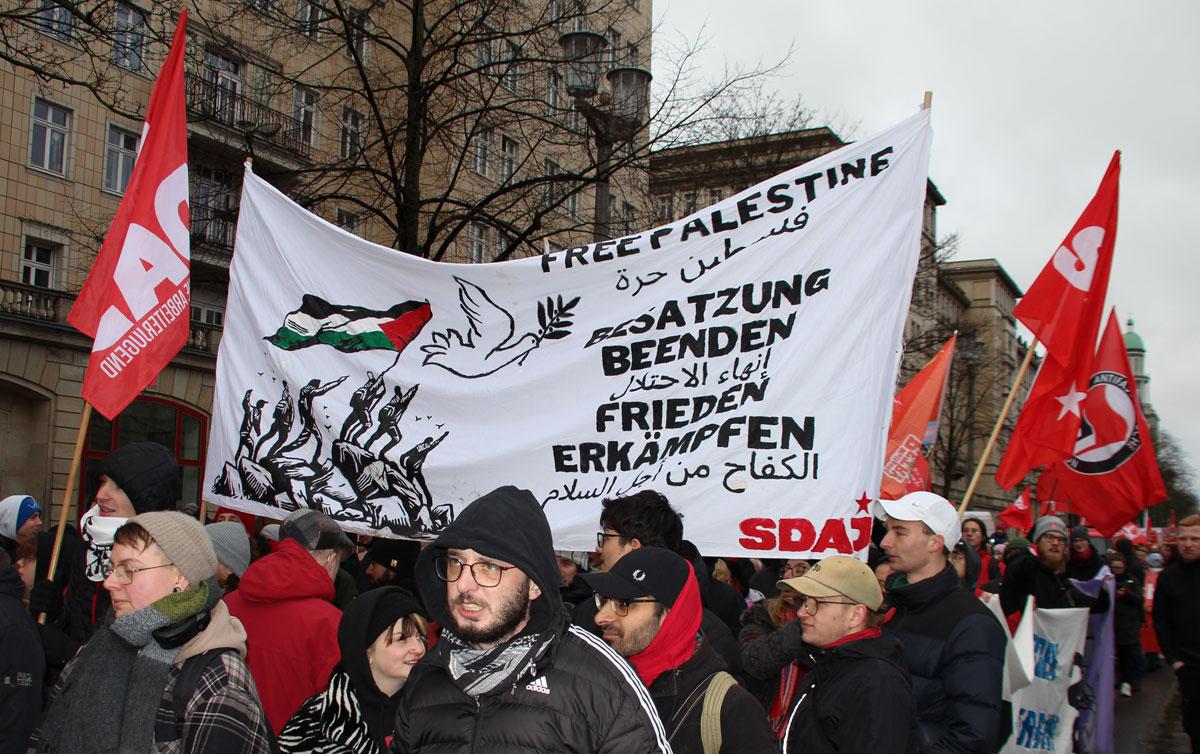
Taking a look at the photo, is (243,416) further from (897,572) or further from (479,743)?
(479,743)

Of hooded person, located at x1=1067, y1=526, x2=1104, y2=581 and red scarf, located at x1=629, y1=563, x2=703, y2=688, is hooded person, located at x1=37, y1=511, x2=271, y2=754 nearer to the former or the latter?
red scarf, located at x1=629, y1=563, x2=703, y2=688

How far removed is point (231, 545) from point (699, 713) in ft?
10.4

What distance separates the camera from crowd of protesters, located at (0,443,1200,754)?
244 centimetres

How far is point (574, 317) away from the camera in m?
5.50

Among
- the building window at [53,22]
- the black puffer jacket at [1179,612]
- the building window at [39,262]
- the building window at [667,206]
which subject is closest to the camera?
the black puffer jacket at [1179,612]

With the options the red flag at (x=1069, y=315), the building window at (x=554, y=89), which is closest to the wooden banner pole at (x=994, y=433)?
the red flag at (x=1069, y=315)

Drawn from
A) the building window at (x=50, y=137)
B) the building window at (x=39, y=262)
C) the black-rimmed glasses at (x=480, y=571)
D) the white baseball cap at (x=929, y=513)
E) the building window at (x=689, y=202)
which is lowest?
the black-rimmed glasses at (x=480, y=571)

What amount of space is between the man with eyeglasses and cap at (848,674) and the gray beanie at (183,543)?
191 centimetres

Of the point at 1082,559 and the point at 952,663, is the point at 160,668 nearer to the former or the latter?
the point at 952,663

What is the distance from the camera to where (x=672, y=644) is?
11.3ft

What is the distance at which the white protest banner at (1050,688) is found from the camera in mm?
7305

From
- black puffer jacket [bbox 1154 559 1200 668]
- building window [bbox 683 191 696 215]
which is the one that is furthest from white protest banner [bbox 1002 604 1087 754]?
building window [bbox 683 191 696 215]

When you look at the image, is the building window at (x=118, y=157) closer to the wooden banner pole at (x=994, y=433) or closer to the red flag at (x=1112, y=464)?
the red flag at (x=1112, y=464)

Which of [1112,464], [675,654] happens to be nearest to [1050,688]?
[1112,464]
